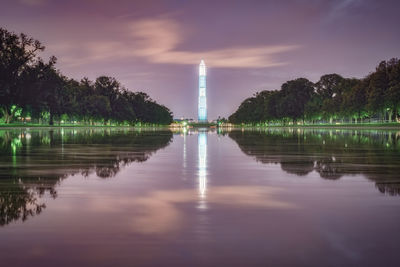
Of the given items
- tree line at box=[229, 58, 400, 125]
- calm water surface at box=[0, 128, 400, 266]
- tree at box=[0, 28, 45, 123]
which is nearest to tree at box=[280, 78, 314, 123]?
tree line at box=[229, 58, 400, 125]

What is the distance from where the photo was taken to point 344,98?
114 meters

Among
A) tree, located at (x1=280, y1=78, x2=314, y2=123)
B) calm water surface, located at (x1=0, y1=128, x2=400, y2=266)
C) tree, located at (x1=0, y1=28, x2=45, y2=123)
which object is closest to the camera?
calm water surface, located at (x1=0, y1=128, x2=400, y2=266)

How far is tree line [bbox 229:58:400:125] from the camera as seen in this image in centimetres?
9406

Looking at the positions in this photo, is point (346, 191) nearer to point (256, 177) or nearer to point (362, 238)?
point (256, 177)

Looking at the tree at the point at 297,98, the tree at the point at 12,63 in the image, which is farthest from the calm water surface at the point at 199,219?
the tree at the point at 297,98

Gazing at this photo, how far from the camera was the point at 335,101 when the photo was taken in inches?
4825

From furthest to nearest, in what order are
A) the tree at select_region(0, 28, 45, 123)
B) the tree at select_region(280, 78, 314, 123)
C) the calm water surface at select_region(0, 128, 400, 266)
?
the tree at select_region(280, 78, 314, 123)
the tree at select_region(0, 28, 45, 123)
the calm water surface at select_region(0, 128, 400, 266)

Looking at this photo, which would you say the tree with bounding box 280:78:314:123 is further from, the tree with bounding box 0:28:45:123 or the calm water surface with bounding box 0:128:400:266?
the calm water surface with bounding box 0:128:400:266

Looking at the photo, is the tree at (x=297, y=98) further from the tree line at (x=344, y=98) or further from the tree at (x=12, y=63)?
the tree at (x=12, y=63)

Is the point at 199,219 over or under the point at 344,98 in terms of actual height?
under

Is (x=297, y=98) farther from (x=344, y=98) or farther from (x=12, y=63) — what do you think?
(x=12, y=63)

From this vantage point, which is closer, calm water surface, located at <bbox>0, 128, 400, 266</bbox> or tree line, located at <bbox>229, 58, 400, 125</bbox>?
calm water surface, located at <bbox>0, 128, 400, 266</bbox>

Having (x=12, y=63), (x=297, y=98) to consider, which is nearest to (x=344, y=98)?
(x=297, y=98)

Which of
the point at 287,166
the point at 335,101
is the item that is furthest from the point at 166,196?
the point at 335,101
